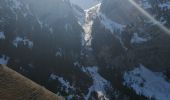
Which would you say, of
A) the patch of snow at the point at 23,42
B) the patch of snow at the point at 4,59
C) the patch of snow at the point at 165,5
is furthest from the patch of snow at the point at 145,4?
the patch of snow at the point at 4,59

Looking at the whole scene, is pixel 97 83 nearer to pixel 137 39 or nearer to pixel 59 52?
pixel 59 52

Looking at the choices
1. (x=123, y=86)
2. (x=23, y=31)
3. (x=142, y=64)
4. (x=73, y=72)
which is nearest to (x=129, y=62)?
(x=142, y=64)

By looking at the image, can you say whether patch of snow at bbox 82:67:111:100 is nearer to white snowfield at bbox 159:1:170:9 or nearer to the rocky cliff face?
the rocky cliff face

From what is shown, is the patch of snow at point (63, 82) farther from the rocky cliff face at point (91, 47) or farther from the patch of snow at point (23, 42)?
the patch of snow at point (23, 42)

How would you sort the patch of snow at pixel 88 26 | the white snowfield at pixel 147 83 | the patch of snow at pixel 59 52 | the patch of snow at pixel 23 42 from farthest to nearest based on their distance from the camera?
the patch of snow at pixel 88 26 < the patch of snow at pixel 59 52 < the white snowfield at pixel 147 83 < the patch of snow at pixel 23 42

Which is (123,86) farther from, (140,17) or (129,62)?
(140,17)

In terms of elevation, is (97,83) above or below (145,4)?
below

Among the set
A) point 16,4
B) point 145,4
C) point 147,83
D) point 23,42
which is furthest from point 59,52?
point 145,4
